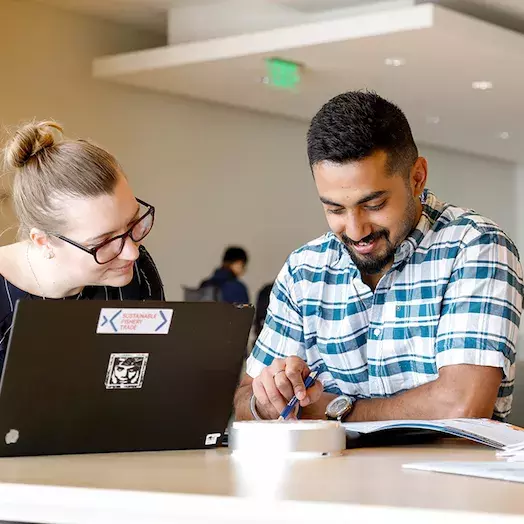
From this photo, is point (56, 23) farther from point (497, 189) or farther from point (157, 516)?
point (157, 516)

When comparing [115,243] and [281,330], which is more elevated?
[115,243]

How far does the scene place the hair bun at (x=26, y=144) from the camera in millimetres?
2020

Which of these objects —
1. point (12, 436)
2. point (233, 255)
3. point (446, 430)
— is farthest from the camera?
point (233, 255)

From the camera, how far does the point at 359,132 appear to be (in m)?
2.04

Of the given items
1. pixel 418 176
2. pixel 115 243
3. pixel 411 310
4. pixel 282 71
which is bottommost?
pixel 411 310

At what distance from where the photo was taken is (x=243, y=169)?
9195mm

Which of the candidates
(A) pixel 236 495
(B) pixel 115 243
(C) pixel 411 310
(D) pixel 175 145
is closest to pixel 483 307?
(C) pixel 411 310

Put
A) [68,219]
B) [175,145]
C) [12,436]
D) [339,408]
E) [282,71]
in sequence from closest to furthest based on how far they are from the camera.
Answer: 1. [12,436]
2. [339,408]
3. [68,219]
4. [282,71]
5. [175,145]

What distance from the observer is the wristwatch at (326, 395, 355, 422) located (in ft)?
6.13

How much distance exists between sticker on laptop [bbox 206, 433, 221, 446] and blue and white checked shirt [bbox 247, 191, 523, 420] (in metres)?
0.58

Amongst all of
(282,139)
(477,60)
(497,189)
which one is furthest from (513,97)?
(497,189)

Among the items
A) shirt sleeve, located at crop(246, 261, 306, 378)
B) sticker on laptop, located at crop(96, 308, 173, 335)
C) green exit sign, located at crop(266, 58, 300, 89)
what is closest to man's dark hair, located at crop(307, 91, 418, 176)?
shirt sleeve, located at crop(246, 261, 306, 378)

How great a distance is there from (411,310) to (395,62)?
17.1ft

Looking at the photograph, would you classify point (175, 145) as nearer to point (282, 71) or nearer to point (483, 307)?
point (282, 71)
